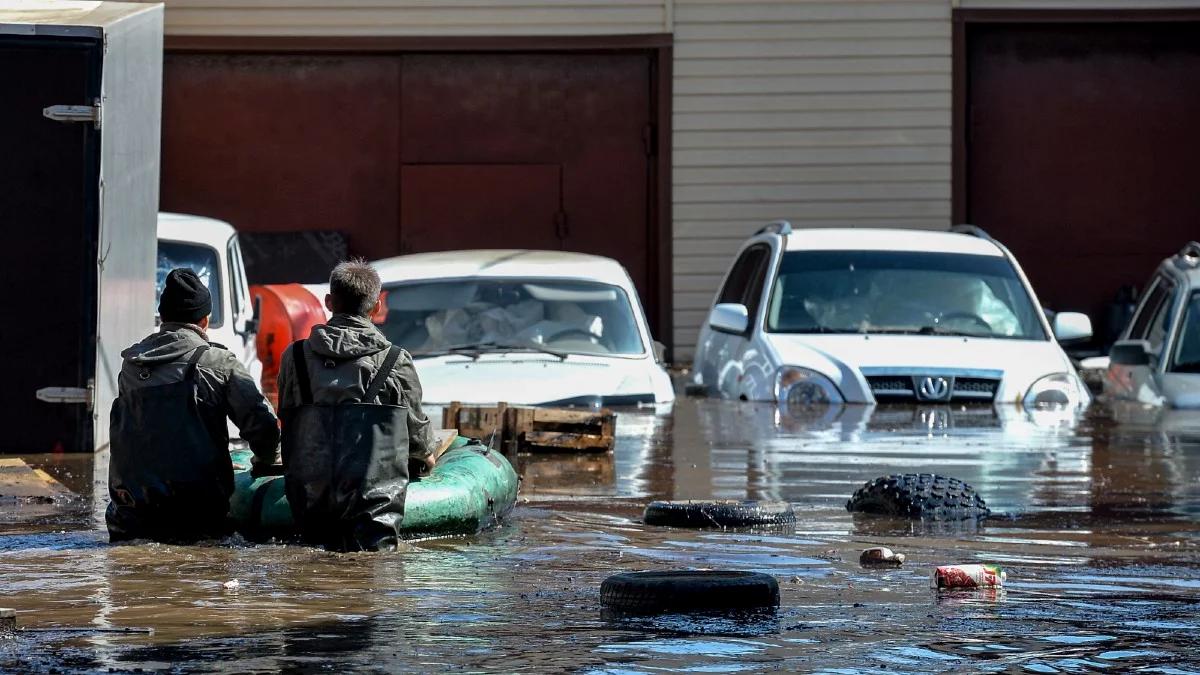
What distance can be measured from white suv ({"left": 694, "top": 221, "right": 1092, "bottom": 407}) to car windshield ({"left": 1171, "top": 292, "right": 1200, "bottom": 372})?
640mm

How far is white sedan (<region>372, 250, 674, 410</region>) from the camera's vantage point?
43.3ft

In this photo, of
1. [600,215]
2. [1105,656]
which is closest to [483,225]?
[600,215]

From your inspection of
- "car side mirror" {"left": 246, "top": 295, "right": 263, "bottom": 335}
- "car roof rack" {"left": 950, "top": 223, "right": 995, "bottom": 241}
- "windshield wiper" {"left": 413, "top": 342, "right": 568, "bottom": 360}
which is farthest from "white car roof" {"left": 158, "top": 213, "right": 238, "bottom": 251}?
"car roof rack" {"left": 950, "top": 223, "right": 995, "bottom": 241}

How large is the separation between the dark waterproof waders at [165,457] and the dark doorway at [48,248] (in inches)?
145

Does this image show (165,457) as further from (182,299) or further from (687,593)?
(687,593)

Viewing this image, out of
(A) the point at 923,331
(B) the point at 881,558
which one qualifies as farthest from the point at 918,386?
(B) the point at 881,558

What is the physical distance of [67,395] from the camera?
11.7 metres

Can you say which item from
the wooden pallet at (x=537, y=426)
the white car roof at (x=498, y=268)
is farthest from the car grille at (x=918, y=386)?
the wooden pallet at (x=537, y=426)

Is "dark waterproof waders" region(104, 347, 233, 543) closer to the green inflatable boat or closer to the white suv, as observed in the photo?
the green inflatable boat

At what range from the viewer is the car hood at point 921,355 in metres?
13.9

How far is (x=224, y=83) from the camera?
68.1 ft

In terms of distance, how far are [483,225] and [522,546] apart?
12.5 meters

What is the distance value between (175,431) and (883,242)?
26.3ft

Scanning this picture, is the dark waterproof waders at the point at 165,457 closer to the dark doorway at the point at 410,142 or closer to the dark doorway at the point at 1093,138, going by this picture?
the dark doorway at the point at 410,142
